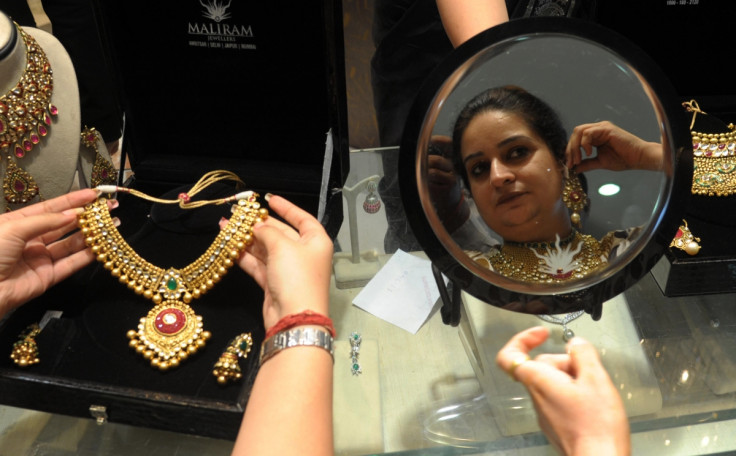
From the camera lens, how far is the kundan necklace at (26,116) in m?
0.83

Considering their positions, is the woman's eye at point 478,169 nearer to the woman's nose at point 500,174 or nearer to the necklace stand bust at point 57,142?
the woman's nose at point 500,174

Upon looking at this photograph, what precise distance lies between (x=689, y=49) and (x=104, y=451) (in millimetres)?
1082

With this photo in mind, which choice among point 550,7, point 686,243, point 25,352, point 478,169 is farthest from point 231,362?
point 550,7

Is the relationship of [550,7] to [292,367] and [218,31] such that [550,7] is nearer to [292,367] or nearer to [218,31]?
[218,31]

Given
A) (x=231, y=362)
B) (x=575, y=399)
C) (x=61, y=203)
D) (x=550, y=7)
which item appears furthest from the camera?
(x=550, y=7)

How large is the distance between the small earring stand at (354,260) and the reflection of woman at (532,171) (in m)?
0.28

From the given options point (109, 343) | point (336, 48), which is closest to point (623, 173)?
point (336, 48)

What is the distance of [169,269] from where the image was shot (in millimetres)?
836

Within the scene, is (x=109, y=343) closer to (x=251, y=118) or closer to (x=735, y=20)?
(x=251, y=118)

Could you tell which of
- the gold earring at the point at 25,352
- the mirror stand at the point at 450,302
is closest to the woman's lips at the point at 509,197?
the mirror stand at the point at 450,302

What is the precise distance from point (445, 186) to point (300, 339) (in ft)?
0.74

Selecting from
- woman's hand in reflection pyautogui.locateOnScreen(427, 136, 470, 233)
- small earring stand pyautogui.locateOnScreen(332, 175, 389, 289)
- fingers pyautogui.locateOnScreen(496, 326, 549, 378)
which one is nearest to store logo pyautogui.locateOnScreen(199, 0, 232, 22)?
small earring stand pyautogui.locateOnScreen(332, 175, 389, 289)

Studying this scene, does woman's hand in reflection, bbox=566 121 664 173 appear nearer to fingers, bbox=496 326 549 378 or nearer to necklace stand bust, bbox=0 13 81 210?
fingers, bbox=496 326 549 378

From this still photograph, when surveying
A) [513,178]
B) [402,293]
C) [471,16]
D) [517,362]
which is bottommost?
[402,293]
